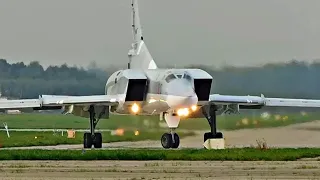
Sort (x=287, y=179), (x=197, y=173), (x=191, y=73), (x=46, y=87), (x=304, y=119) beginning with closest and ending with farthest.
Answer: (x=287, y=179)
(x=197, y=173)
(x=191, y=73)
(x=304, y=119)
(x=46, y=87)

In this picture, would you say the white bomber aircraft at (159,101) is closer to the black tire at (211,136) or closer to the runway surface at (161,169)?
the black tire at (211,136)

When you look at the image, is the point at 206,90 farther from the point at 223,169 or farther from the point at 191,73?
the point at 223,169

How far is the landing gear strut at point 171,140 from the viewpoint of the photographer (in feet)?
142

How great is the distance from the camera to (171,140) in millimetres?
43250

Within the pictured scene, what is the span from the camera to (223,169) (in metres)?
25.8

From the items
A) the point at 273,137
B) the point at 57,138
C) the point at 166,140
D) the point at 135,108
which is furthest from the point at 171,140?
the point at 57,138

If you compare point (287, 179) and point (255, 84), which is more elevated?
point (255, 84)

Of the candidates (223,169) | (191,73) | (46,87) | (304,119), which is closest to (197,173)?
(223,169)

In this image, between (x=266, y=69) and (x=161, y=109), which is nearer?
(x=161, y=109)

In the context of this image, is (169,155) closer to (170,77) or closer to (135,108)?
(170,77)

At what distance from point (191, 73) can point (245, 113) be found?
6.28 metres

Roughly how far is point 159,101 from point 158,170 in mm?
19140

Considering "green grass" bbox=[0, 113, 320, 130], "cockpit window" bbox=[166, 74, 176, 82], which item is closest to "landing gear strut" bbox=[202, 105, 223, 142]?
"green grass" bbox=[0, 113, 320, 130]

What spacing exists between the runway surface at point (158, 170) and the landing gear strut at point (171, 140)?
13440mm
